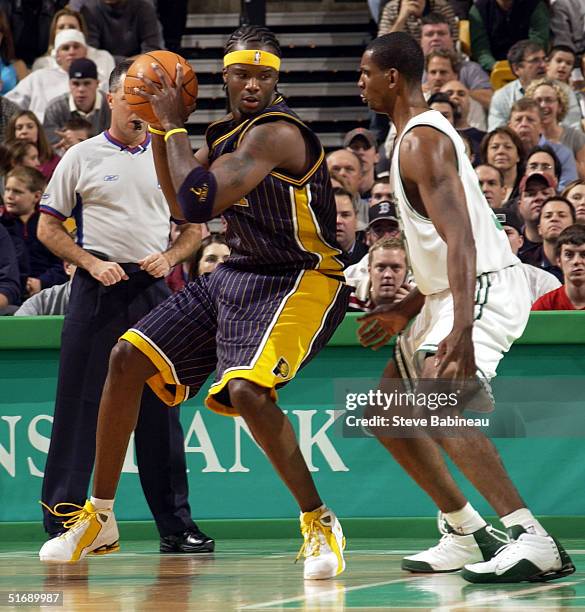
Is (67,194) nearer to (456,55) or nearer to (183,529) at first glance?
(183,529)

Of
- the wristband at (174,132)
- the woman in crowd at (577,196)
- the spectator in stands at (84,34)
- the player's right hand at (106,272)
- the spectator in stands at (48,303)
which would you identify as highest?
the spectator in stands at (84,34)

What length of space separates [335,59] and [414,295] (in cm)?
840

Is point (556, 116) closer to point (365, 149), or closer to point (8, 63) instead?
point (365, 149)

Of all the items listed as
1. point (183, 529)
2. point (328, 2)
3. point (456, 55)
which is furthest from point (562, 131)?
point (183, 529)

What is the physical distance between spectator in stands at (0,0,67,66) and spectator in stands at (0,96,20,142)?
226cm

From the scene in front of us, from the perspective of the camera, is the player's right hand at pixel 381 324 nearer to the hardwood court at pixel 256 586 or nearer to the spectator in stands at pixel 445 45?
the hardwood court at pixel 256 586

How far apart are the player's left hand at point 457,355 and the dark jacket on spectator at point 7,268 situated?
3.53 m

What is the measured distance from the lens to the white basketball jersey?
4785 mm

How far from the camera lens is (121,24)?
41.6 ft

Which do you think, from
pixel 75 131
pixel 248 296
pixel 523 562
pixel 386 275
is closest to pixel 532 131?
pixel 386 275

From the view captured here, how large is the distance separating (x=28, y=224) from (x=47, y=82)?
10.5ft

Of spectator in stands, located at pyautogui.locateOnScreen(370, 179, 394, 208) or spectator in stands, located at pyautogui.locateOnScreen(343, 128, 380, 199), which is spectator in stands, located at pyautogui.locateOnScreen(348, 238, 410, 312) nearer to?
spectator in stands, located at pyautogui.locateOnScreen(370, 179, 394, 208)

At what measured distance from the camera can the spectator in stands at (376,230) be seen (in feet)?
26.9

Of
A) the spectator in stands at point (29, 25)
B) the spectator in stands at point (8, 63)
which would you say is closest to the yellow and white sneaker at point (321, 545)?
the spectator in stands at point (8, 63)
